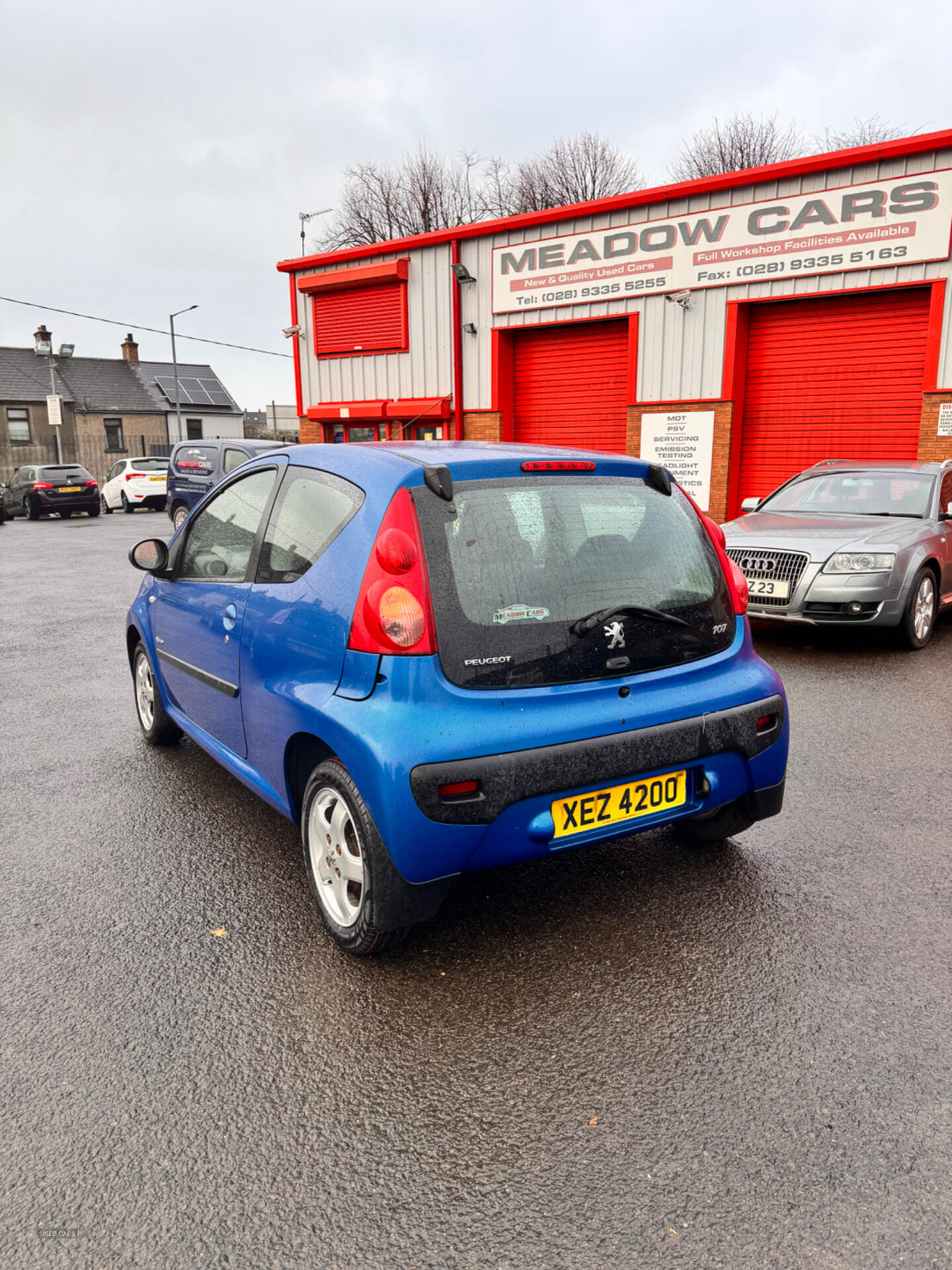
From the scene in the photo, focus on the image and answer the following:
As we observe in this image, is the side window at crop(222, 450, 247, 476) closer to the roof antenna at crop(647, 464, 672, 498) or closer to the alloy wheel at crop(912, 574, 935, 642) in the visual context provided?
the alloy wheel at crop(912, 574, 935, 642)

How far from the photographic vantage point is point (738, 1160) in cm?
209

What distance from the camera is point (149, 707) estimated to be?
16.8 ft

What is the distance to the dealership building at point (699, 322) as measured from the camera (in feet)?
42.7

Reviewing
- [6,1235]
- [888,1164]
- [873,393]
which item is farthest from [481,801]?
[873,393]

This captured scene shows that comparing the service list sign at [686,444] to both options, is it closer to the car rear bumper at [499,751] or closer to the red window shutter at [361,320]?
the red window shutter at [361,320]

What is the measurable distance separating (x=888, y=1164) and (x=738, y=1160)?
0.33 meters

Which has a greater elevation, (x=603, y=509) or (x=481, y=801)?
(x=603, y=509)

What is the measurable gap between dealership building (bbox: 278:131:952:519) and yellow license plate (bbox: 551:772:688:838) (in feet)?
39.0

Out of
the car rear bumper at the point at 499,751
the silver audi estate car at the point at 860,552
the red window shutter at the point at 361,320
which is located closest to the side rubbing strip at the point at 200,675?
the car rear bumper at the point at 499,751

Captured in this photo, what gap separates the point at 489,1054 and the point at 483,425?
16.6m

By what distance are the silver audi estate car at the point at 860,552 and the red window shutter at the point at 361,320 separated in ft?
40.9

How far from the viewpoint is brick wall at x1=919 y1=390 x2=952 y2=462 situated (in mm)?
12828

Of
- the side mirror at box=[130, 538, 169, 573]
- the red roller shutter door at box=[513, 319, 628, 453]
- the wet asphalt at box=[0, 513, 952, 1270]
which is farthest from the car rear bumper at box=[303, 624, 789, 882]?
the red roller shutter door at box=[513, 319, 628, 453]

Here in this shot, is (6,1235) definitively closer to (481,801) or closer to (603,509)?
(481,801)
